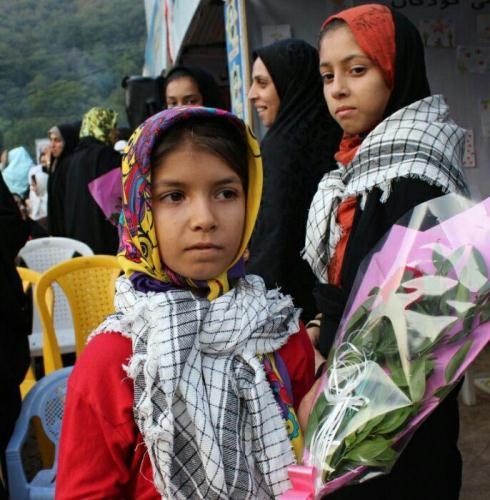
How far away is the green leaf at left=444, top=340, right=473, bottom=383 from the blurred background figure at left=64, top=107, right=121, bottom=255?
4462 mm

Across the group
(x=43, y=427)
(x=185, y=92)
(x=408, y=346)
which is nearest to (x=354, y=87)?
(x=408, y=346)

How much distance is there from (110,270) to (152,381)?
8.08 feet

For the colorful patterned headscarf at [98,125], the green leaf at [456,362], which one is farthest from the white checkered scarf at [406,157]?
the colorful patterned headscarf at [98,125]

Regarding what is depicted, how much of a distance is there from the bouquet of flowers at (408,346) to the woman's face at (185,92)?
10.1 feet

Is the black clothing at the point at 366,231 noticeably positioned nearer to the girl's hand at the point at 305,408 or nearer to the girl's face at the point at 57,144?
the girl's hand at the point at 305,408

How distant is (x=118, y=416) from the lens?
1275mm

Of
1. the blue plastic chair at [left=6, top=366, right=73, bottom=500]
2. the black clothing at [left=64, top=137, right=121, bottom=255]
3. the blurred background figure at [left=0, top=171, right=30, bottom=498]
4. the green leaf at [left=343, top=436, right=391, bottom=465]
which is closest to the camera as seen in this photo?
the green leaf at [left=343, top=436, right=391, bottom=465]

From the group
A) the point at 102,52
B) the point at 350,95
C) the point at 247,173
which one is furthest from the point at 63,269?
the point at 102,52

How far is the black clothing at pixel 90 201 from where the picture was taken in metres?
5.32

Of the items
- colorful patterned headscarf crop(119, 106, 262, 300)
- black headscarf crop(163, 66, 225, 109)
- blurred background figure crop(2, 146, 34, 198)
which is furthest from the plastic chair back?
blurred background figure crop(2, 146, 34, 198)

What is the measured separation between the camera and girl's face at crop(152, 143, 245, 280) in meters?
1.31

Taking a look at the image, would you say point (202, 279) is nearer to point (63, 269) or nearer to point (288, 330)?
point (288, 330)

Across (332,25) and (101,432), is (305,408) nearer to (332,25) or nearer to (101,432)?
(101,432)

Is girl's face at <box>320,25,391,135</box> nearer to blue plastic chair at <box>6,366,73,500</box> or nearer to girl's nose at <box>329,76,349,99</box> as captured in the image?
girl's nose at <box>329,76,349,99</box>
